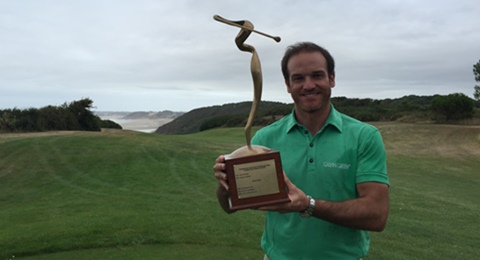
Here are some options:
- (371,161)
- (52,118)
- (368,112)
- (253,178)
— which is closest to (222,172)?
(253,178)

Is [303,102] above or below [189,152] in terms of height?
above

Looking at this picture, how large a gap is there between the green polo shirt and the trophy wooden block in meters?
0.29

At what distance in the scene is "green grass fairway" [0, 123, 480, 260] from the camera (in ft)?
18.9

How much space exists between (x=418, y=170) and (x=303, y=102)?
18.3m

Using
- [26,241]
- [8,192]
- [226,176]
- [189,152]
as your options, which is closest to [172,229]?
[26,241]

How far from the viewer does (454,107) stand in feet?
113

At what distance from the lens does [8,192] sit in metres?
12.4

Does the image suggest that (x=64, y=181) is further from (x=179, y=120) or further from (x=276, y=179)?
(x=179, y=120)

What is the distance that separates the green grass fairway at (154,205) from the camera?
576 centimetres

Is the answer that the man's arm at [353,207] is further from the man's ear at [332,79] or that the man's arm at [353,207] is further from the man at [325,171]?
the man's ear at [332,79]

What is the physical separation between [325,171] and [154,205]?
7.17 meters

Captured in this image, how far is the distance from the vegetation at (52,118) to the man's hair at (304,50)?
26966 mm

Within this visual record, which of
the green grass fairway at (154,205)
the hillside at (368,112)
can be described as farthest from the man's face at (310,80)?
the hillside at (368,112)

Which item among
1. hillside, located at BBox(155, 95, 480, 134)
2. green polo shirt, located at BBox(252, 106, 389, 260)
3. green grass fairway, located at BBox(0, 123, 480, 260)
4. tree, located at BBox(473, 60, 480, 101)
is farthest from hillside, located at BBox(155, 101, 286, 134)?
green polo shirt, located at BBox(252, 106, 389, 260)
